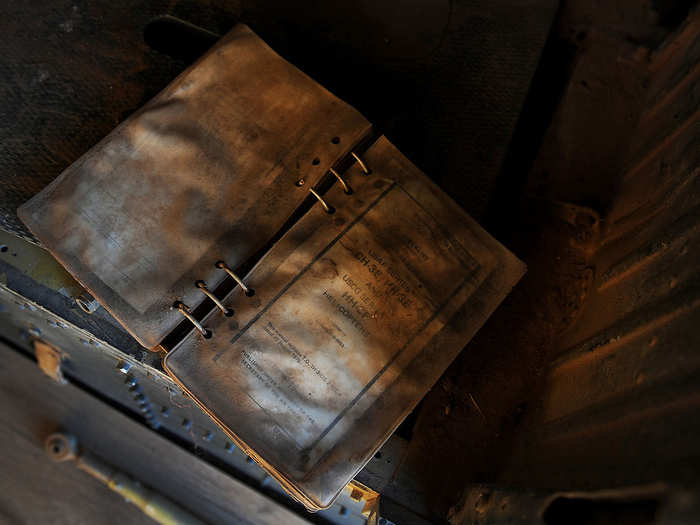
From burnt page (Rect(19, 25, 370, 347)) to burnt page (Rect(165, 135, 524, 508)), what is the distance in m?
0.08

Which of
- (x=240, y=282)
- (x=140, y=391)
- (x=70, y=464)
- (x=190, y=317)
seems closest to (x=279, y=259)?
(x=240, y=282)

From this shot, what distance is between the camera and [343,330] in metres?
0.94

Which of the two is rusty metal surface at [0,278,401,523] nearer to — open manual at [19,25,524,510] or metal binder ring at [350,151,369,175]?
open manual at [19,25,524,510]

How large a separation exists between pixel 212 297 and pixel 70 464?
4.10ft

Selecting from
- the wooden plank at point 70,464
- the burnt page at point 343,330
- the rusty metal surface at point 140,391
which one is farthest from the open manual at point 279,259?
the wooden plank at point 70,464

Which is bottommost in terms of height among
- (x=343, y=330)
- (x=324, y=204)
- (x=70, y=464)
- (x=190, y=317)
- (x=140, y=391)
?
(x=70, y=464)

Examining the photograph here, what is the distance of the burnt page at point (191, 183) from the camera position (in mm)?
979

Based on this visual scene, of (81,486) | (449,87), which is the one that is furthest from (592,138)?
(81,486)

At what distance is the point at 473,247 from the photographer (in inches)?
39.5

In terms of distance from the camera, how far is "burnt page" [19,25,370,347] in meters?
0.98

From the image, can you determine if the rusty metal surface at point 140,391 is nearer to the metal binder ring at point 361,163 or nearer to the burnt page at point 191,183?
the burnt page at point 191,183

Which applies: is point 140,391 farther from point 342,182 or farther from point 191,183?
point 342,182

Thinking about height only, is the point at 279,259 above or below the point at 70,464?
above

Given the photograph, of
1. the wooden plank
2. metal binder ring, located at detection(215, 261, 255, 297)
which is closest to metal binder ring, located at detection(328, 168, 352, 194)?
metal binder ring, located at detection(215, 261, 255, 297)
